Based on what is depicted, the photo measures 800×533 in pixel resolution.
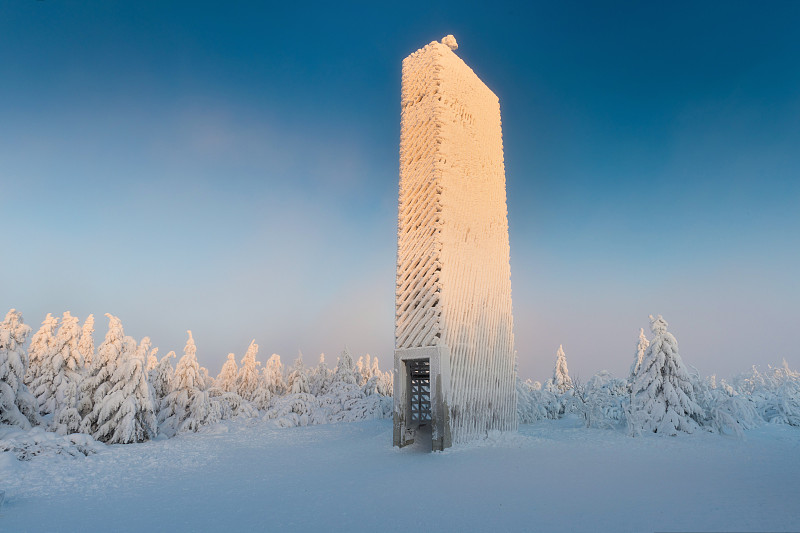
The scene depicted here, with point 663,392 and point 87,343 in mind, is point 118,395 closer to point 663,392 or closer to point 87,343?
point 87,343

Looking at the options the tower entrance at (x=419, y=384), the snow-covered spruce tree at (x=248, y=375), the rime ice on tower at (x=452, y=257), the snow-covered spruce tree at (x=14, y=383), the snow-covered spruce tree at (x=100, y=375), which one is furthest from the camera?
the snow-covered spruce tree at (x=248, y=375)

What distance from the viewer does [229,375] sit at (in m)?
36.0

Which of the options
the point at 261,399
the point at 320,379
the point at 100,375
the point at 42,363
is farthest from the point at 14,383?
the point at 320,379

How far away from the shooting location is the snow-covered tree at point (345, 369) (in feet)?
105

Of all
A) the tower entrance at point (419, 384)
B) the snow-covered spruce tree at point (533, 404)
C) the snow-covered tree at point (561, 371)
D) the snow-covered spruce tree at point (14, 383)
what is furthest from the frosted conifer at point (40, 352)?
the snow-covered tree at point (561, 371)

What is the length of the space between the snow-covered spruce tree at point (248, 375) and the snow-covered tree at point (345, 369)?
297 inches

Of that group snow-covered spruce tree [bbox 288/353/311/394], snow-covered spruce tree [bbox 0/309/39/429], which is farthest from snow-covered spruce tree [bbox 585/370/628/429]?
snow-covered spruce tree [bbox 288/353/311/394]

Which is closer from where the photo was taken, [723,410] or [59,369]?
[723,410]

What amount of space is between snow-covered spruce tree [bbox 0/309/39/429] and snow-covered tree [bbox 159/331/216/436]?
4964 millimetres

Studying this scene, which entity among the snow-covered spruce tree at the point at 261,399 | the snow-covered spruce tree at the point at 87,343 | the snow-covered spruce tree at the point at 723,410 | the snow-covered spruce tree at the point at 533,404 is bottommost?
the snow-covered spruce tree at the point at 261,399

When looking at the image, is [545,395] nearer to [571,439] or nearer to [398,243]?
[571,439]

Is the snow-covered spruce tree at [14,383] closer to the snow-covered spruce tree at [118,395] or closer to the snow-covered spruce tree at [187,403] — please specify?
the snow-covered spruce tree at [118,395]

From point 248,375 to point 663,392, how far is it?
31134 mm

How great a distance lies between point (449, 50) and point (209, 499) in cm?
1520
